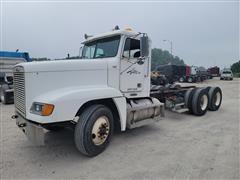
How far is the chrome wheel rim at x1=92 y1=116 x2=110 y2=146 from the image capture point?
380 centimetres

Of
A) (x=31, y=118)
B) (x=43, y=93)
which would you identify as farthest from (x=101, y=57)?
(x=31, y=118)

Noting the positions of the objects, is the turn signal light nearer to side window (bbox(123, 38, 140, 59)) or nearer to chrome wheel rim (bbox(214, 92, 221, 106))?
side window (bbox(123, 38, 140, 59))

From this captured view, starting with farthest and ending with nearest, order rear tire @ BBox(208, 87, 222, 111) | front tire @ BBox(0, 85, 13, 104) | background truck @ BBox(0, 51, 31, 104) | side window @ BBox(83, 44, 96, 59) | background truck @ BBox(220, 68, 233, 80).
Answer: background truck @ BBox(220, 68, 233, 80)
background truck @ BBox(0, 51, 31, 104)
front tire @ BBox(0, 85, 13, 104)
rear tire @ BBox(208, 87, 222, 111)
side window @ BBox(83, 44, 96, 59)

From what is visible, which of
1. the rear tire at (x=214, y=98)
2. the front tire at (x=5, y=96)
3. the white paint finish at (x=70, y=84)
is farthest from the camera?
the front tire at (x=5, y=96)

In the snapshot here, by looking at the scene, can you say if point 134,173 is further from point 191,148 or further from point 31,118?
point 31,118

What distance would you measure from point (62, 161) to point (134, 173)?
144 centimetres

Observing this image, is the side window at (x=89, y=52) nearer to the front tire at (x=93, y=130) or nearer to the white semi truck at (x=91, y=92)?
the white semi truck at (x=91, y=92)

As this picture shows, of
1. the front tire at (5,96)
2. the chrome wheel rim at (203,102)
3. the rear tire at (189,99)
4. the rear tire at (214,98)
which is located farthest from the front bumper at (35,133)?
the front tire at (5,96)

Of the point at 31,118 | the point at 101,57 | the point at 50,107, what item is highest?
the point at 101,57

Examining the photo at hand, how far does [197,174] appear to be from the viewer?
3199 mm

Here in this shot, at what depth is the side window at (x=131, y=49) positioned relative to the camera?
458cm

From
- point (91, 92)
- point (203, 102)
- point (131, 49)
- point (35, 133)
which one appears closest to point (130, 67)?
point (131, 49)

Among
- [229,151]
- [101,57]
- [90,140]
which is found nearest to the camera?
[90,140]

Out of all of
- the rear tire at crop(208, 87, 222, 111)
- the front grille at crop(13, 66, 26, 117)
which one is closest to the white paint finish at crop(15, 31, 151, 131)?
the front grille at crop(13, 66, 26, 117)
